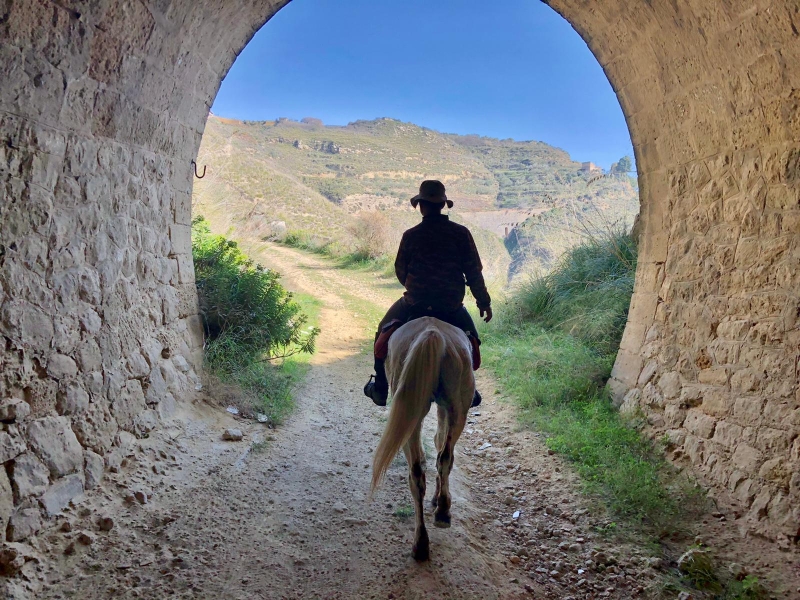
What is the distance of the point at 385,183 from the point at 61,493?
4378 centimetres

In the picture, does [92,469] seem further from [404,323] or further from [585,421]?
[585,421]

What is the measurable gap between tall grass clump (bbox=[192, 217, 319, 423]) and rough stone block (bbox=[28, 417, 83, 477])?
2.05 meters

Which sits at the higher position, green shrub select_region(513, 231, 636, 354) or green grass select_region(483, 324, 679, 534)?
green shrub select_region(513, 231, 636, 354)

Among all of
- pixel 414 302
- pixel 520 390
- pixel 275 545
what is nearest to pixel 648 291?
pixel 520 390

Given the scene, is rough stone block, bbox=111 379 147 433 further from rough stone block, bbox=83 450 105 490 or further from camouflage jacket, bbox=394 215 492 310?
camouflage jacket, bbox=394 215 492 310

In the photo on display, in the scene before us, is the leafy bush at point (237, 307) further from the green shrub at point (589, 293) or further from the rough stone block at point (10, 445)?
the green shrub at point (589, 293)

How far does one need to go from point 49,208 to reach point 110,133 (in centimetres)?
82

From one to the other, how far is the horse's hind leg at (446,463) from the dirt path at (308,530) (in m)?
0.12

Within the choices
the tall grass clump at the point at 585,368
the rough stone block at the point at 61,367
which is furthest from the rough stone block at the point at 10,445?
the tall grass clump at the point at 585,368

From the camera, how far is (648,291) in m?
4.87

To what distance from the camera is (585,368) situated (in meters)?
5.78

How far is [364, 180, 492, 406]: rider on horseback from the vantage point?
3803 millimetres

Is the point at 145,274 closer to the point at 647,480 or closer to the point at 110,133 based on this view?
the point at 110,133

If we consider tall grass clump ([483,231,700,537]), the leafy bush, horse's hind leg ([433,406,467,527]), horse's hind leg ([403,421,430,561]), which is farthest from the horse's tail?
the leafy bush
